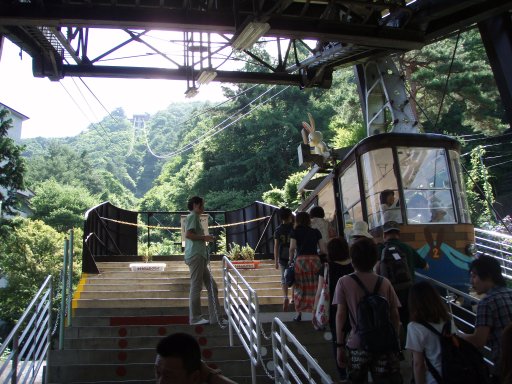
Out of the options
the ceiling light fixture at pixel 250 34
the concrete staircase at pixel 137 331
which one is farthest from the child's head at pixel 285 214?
the ceiling light fixture at pixel 250 34

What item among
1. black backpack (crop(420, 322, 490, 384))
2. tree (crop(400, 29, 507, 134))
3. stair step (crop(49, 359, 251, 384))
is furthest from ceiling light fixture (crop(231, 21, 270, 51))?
tree (crop(400, 29, 507, 134))

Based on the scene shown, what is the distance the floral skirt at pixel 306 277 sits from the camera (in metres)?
7.58

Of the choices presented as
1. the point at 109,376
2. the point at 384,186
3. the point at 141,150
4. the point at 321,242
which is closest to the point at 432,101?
the point at 384,186

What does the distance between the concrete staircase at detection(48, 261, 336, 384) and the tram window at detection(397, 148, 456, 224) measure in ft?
9.14

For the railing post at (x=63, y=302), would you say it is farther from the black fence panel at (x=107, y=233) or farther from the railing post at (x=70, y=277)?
the black fence panel at (x=107, y=233)

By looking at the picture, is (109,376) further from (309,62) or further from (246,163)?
(246,163)

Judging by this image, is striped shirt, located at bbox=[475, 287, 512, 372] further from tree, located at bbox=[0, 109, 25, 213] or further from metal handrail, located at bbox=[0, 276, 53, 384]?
tree, located at bbox=[0, 109, 25, 213]

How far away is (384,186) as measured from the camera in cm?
967

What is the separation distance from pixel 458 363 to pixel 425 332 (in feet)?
0.92

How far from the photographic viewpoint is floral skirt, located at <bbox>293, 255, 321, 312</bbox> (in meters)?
7.58

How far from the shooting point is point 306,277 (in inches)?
299

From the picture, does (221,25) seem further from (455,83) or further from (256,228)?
(455,83)

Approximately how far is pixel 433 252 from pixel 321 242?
2.30 metres

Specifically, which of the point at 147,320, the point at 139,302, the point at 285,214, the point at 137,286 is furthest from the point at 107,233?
the point at 285,214
